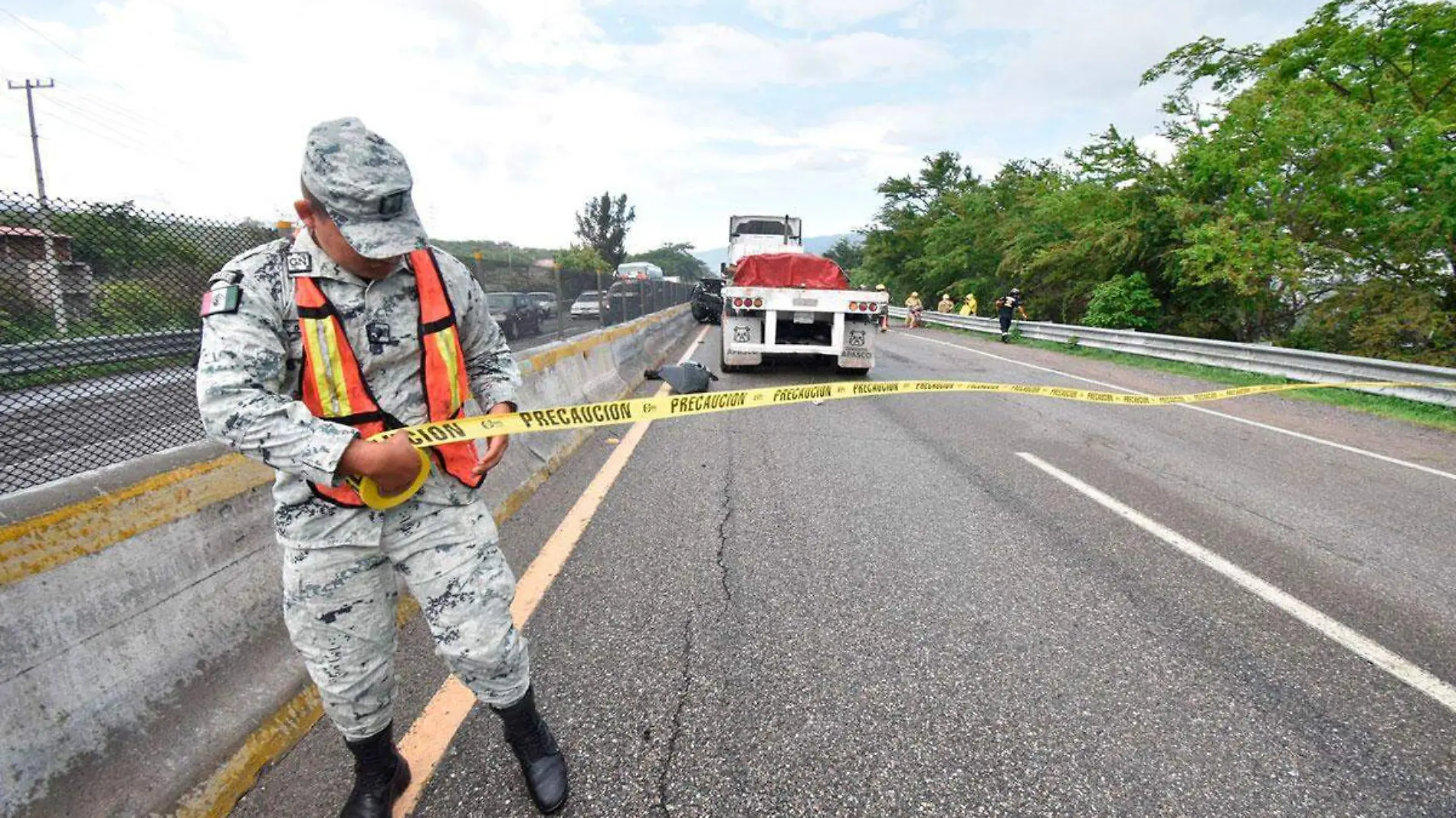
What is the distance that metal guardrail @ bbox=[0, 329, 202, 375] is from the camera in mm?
3328

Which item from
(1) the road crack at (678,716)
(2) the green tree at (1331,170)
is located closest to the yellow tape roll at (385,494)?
(1) the road crack at (678,716)

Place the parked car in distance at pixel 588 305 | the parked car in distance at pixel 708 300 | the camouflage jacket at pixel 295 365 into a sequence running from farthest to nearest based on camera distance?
the parked car in distance at pixel 708 300 < the parked car in distance at pixel 588 305 < the camouflage jacket at pixel 295 365

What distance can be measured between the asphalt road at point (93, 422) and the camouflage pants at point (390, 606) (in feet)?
10.9

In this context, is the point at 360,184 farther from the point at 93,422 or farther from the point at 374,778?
the point at 93,422

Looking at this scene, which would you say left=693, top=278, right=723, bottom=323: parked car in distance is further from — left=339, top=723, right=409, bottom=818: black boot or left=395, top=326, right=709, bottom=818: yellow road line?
left=339, top=723, right=409, bottom=818: black boot

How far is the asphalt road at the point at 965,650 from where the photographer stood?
197 cm

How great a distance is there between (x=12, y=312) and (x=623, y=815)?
3809 mm

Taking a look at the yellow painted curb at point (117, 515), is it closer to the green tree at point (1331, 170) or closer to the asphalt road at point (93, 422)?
the asphalt road at point (93, 422)

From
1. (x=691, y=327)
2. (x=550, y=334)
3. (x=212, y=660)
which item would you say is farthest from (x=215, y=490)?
(x=691, y=327)

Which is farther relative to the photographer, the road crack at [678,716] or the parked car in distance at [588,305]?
the parked car in distance at [588,305]

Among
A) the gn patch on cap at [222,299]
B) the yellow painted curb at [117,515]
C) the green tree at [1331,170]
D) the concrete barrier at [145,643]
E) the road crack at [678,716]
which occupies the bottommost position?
the road crack at [678,716]

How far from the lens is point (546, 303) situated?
31.4 feet

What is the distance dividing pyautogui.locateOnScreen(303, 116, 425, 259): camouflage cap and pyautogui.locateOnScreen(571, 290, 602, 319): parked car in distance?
8.78 m

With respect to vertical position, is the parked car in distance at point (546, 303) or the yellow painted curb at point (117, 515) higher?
the parked car in distance at point (546, 303)
